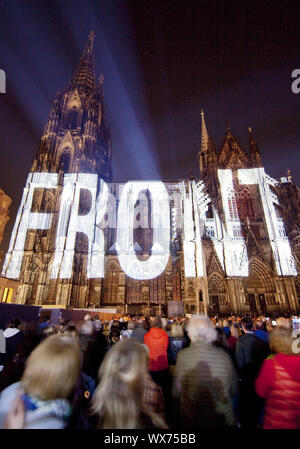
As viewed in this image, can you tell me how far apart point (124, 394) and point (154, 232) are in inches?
1063

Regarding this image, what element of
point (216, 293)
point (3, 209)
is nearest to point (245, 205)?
point (216, 293)

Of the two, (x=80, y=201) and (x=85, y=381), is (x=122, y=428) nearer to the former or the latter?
(x=85, y=381)

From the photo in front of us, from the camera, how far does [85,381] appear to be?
1.97 m

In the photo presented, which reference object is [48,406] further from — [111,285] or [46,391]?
[111,285]

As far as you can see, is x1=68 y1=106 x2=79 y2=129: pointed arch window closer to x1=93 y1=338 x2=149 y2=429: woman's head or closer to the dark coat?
the dark coat

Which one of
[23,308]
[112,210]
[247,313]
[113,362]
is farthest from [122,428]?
[112,210]

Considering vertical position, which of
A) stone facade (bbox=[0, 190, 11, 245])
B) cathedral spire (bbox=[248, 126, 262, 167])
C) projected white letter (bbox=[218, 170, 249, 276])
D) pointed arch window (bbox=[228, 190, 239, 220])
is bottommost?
projected white letter (bbox=[218, 170, 249, 276])

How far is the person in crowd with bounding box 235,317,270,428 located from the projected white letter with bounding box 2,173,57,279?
2385 cm

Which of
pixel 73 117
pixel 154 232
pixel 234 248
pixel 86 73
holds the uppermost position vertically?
pixel 86 73

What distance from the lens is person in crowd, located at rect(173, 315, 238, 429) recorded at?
5.94 feet

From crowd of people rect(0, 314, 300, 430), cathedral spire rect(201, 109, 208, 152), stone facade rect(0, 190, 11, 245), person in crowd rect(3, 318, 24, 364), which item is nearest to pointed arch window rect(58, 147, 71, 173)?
stone facade rect(0, 190, 11, 245)

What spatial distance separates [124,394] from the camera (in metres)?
1.22

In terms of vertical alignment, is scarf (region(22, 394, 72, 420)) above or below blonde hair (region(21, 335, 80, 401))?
below

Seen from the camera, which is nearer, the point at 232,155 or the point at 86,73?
the point at 232,155
